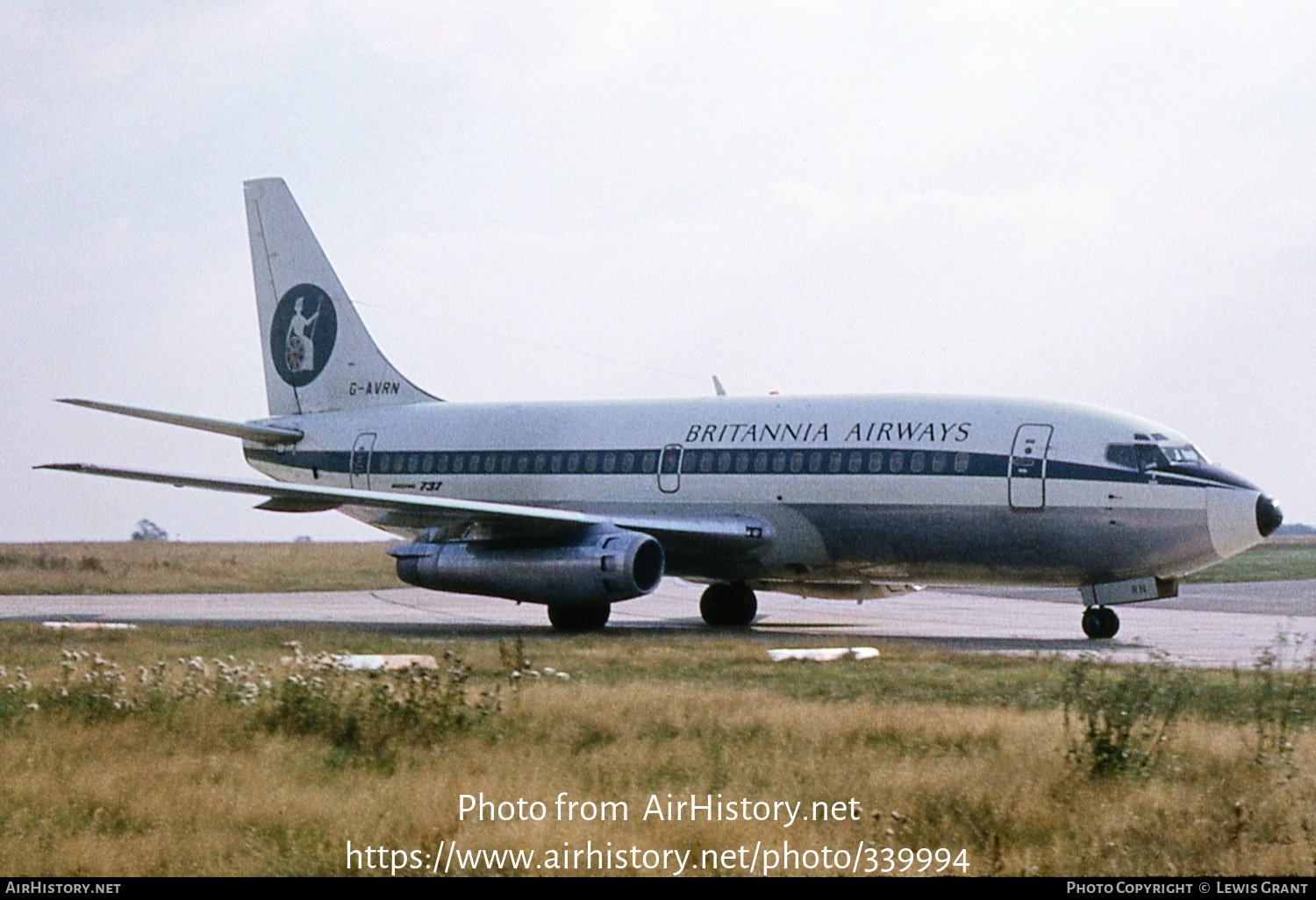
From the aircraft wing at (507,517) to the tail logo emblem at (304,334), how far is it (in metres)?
7.07

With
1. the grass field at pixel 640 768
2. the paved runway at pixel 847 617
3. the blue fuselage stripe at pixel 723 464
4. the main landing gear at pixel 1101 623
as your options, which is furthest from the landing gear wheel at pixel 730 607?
the grass field at pixel 640 768

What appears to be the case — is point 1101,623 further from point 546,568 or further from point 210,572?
point 210,572

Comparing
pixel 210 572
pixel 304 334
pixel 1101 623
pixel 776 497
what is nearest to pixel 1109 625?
pixel 1101 623

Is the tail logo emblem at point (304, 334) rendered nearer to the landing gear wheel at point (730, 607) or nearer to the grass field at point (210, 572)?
the grass field at point (210, 572)

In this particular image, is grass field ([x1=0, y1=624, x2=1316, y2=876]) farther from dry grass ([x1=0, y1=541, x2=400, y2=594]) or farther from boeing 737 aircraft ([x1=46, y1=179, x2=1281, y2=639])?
dry grass ([x1=0, y1=541, x2=400, y2=594])

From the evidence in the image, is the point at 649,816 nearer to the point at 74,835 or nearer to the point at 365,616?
the point at 74,835

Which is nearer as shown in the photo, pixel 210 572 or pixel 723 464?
pixel 723 464

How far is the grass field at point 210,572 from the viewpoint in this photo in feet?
125

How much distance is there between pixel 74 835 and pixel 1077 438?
55.7 ft

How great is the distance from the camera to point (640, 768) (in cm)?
1099

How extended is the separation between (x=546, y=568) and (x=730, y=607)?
4795mm

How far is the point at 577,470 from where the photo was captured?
28.2 m

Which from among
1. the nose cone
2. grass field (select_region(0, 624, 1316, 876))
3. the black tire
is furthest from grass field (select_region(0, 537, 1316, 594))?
the nose cone

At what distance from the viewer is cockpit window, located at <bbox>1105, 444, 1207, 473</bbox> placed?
22.8 meters
